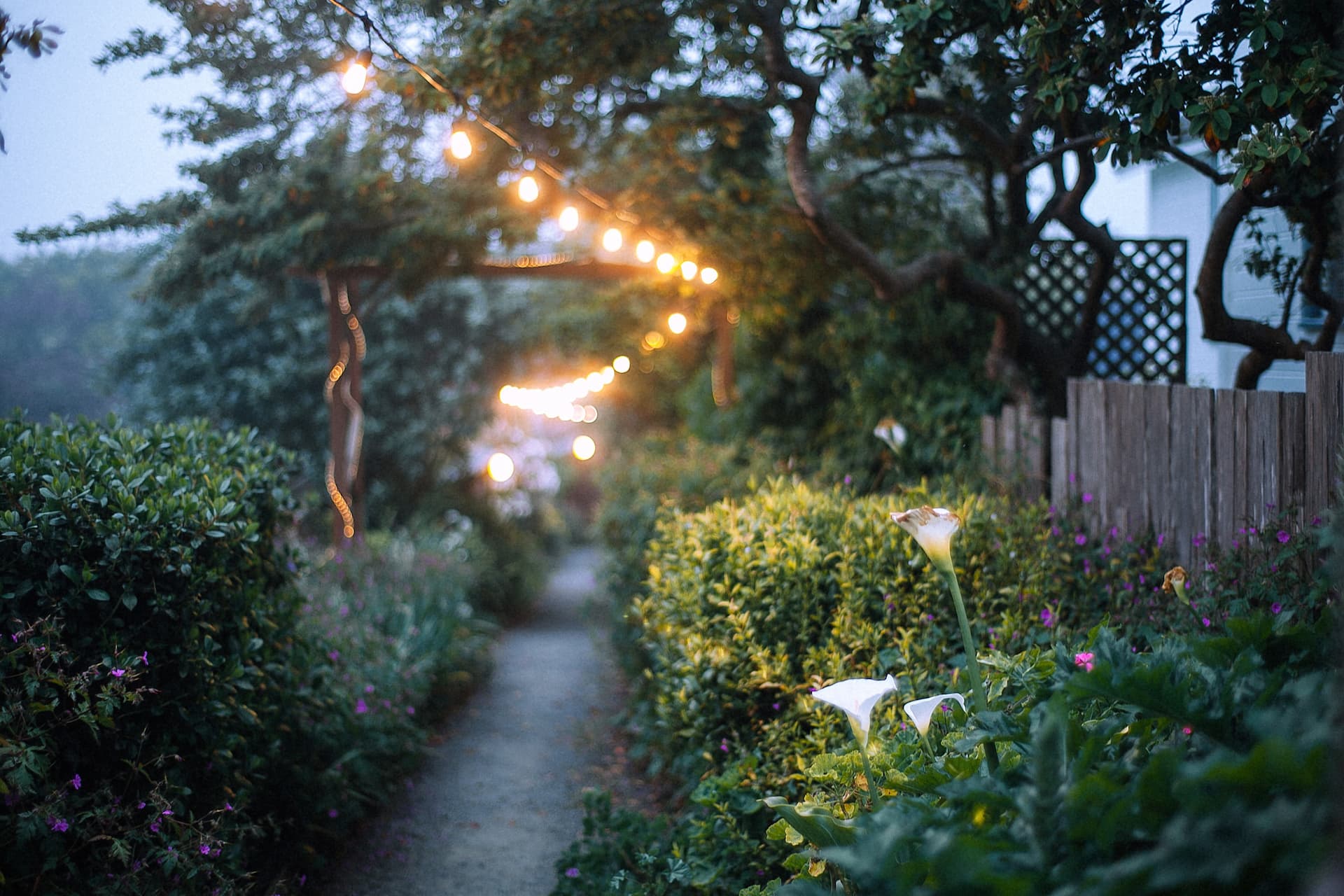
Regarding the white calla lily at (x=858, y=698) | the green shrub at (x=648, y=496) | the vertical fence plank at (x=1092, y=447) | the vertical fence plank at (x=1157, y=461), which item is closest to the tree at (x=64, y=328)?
the green shrub at (x=648, y=496)

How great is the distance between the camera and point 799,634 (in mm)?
3758

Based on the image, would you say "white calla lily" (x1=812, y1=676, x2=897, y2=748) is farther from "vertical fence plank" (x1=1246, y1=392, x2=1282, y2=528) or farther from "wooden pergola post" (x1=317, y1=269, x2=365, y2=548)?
"wooden pergola post" (x1=317, y1=269, x2=365, y2=548)

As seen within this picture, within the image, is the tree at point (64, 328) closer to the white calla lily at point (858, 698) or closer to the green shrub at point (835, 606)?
the green shrub at point (835, 606)

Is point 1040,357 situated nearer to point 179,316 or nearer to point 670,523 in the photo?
point 670,523

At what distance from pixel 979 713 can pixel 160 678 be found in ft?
8.82

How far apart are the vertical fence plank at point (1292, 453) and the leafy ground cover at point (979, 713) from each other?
21cm

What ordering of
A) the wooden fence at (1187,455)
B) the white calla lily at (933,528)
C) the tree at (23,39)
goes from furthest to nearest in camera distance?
the wooden fence at (1187,455), the tree at (23,39), the white calla lily at (933,528)

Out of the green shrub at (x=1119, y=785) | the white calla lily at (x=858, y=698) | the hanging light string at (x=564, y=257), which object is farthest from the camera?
the hanging light string at (x=564, y=257)

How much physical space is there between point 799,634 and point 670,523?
5.40 ft

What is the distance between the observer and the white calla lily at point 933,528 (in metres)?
2.36

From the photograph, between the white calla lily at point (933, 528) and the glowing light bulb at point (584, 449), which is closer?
the white calla lily at point (933, 528)

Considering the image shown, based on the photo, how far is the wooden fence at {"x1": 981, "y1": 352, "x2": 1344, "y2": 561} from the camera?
3.17 metres

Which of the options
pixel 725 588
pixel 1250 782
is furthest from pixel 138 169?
pixel 1250 782

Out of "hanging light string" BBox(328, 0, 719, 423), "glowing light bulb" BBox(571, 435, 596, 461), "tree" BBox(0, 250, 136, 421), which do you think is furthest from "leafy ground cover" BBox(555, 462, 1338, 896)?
"tree" BBox(0, 250, 136, 421)
